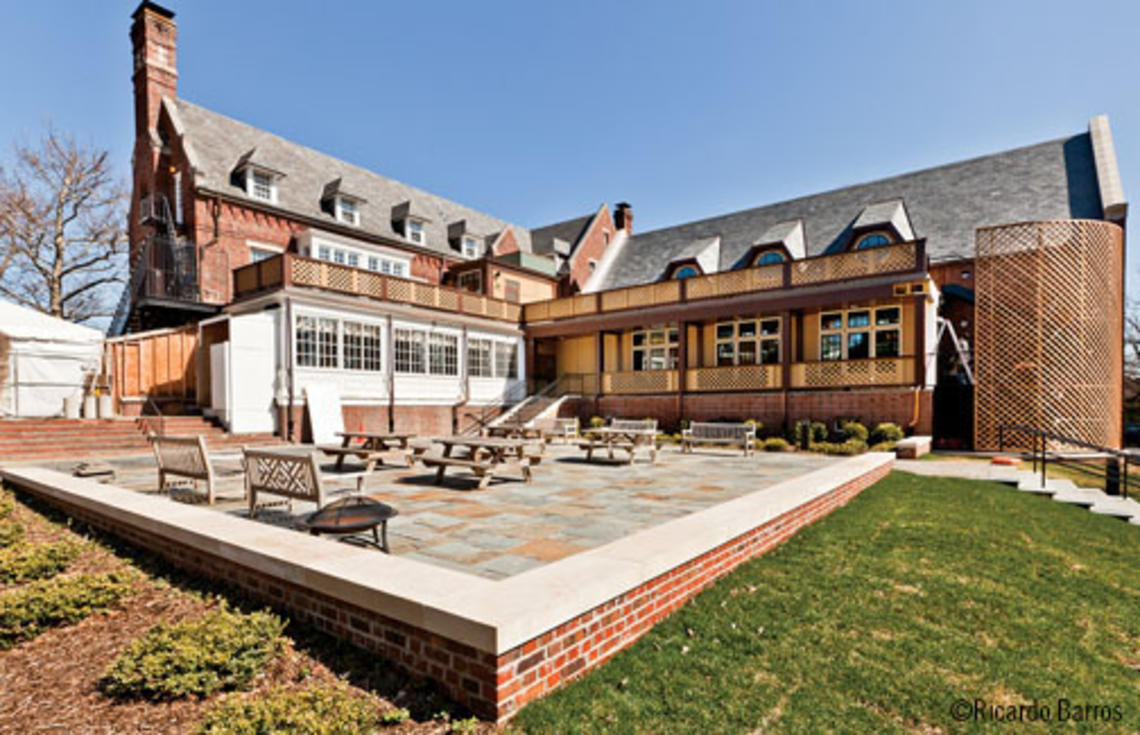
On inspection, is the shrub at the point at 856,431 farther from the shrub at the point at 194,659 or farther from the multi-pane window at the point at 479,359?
the shrub at the point at 194,659

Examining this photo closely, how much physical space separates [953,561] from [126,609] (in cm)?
742

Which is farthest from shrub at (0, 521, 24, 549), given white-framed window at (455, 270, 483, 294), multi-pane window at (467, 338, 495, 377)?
white-framed window at (455, 270, 483, 294)

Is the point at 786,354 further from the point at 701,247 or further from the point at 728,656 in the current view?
the point at 728,656

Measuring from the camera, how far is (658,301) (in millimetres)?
21484

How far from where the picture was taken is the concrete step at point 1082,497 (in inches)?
364

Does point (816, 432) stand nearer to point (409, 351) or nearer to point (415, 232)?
point (409, 351)

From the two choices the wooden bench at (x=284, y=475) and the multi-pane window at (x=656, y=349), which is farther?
the multi-pane window at (x=656, y=349)

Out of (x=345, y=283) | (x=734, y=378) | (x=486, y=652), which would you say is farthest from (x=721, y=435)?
(x=486, y=652)

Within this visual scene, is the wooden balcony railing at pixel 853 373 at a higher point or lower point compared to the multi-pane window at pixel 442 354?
lower

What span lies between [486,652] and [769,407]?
17.4m

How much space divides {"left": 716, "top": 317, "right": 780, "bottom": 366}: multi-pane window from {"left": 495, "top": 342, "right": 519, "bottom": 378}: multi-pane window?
27.8 feet

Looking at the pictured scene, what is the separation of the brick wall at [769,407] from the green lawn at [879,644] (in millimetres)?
11167

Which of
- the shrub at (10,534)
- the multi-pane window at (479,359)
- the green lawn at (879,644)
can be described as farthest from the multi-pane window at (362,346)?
the green lawn at (879,644)

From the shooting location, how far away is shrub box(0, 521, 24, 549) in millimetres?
5832
